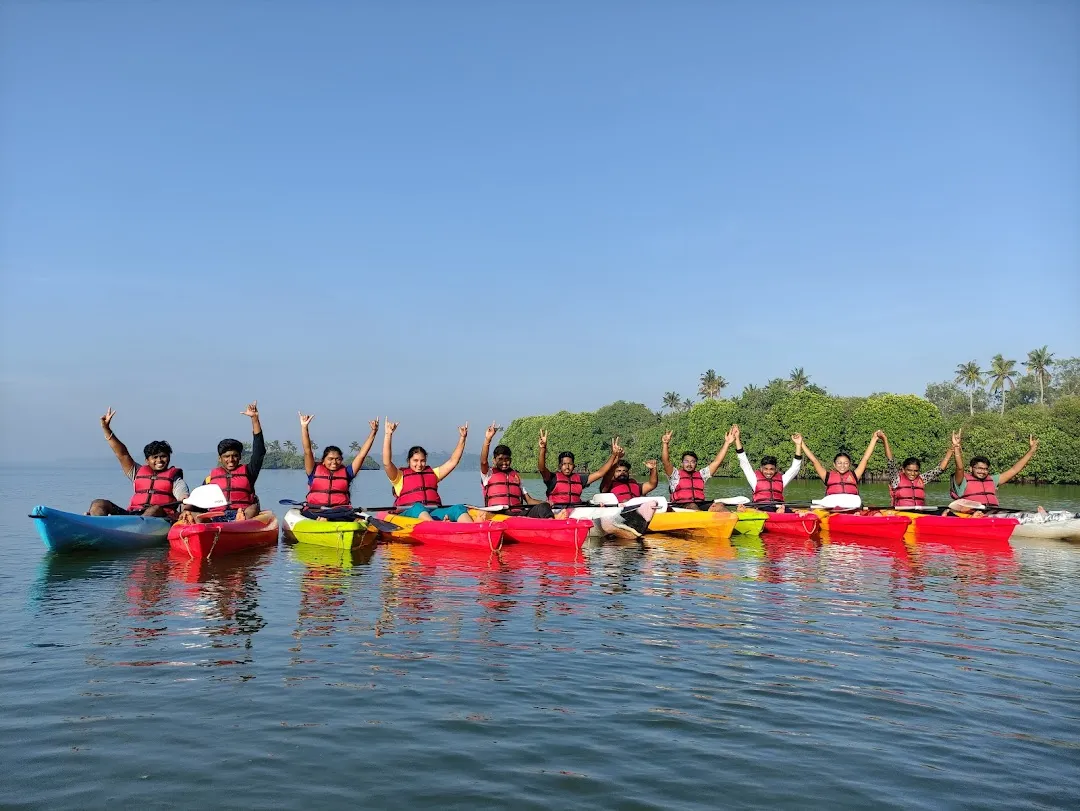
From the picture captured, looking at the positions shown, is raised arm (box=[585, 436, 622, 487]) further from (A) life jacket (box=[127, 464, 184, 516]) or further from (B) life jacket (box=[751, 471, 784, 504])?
(A) life jacket (box=[127, 464, 184, 516])

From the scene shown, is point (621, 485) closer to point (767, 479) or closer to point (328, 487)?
point (767, 479)

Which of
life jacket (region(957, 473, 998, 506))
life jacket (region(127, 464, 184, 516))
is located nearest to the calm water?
life jacket (region(127, 464, 184, 516))

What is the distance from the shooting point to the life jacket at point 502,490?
16.9 metres

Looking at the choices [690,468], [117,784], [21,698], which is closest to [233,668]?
[21,698]

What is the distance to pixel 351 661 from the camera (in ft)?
24.3

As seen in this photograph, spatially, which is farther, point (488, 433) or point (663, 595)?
point (488, 433)

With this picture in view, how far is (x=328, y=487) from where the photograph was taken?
16391mm

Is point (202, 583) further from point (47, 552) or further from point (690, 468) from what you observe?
point (690, 468)

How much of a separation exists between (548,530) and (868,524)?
822 cm

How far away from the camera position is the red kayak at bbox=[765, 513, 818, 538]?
1842 cm

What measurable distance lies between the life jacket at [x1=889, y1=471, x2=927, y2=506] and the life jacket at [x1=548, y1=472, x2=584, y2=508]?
852 cm

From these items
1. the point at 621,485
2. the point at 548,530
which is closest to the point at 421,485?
the point at 548,530

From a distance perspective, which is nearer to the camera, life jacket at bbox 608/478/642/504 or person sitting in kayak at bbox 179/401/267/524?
person sitting in kayak at bbox 179/401/267/524

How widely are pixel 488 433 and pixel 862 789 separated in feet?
40.4
